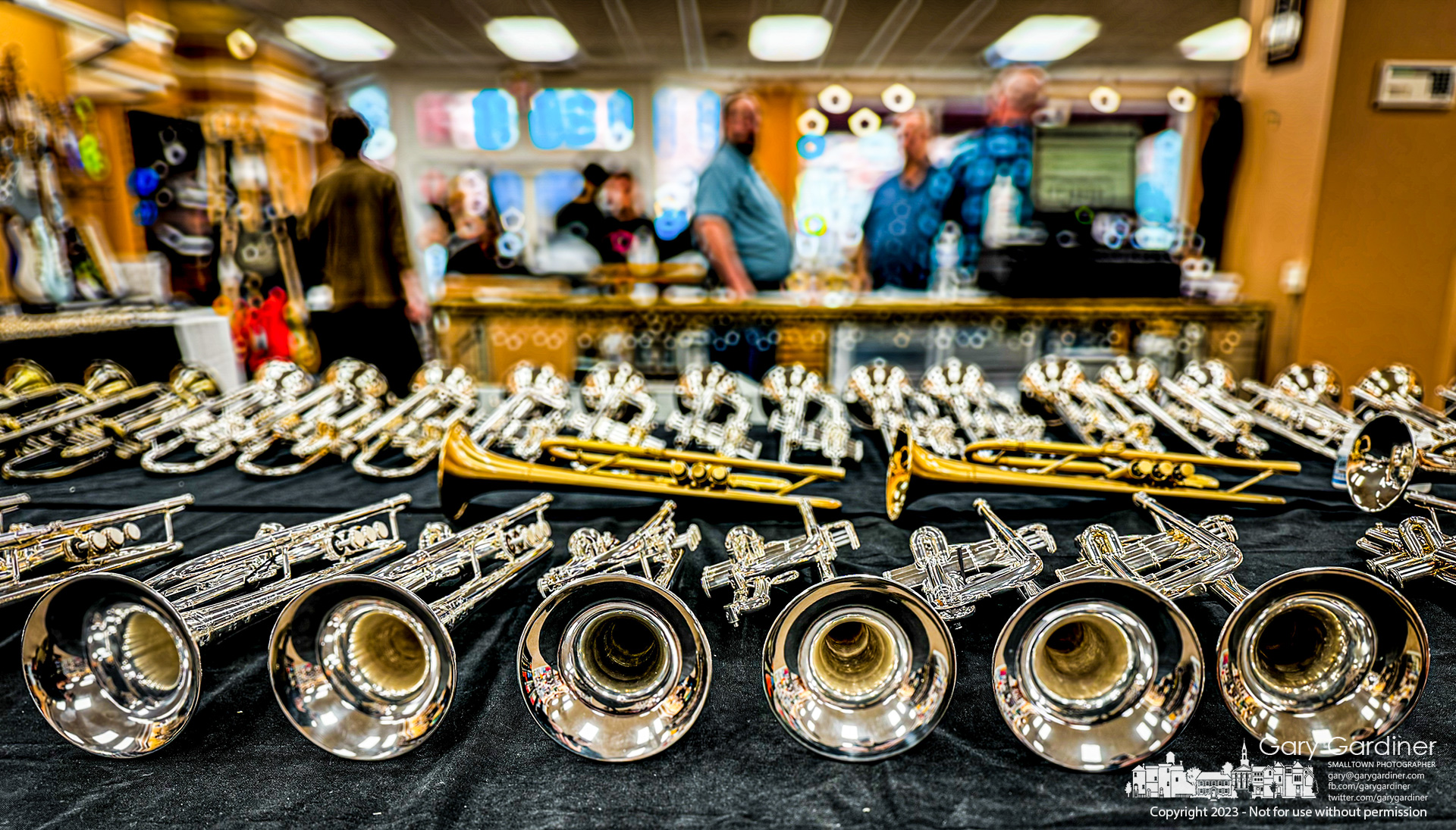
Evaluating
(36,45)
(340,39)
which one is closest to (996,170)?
(36,45)

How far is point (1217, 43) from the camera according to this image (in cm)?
606

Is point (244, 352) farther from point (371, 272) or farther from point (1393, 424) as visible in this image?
point (1393, 424)

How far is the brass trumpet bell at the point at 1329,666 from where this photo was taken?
36.5 inches

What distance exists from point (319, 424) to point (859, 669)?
1834 millimetres

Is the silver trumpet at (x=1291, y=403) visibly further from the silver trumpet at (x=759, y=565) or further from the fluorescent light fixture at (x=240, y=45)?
the fluorescent light fixture at (x=240, y=45)

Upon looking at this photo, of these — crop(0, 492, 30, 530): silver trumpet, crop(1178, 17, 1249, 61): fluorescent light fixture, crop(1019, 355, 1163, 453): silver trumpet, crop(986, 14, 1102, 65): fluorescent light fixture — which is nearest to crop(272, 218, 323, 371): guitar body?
crop(0, 492, 30, 530): silver trumpet

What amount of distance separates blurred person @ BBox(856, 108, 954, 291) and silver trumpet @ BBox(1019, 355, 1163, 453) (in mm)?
1575

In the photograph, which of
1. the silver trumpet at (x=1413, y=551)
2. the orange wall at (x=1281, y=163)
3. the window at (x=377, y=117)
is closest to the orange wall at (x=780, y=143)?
the window at (x=377, y=117)

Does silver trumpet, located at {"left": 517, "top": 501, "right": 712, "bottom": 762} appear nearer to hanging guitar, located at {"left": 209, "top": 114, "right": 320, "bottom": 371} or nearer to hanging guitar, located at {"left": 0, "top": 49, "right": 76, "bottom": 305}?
hanging guitar, located at {"left": 0, "top": 49, "right": 76, "bottom": 305}

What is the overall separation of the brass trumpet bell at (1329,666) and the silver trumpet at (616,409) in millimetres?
1295

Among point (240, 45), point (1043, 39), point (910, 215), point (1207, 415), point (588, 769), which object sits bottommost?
point (588, 769)

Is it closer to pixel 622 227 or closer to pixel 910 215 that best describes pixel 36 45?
pixel 622 227

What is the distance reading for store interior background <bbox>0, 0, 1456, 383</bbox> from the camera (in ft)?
10.3

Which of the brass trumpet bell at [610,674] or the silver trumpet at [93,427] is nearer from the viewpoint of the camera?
the brass trumpet bell at [610,674]
